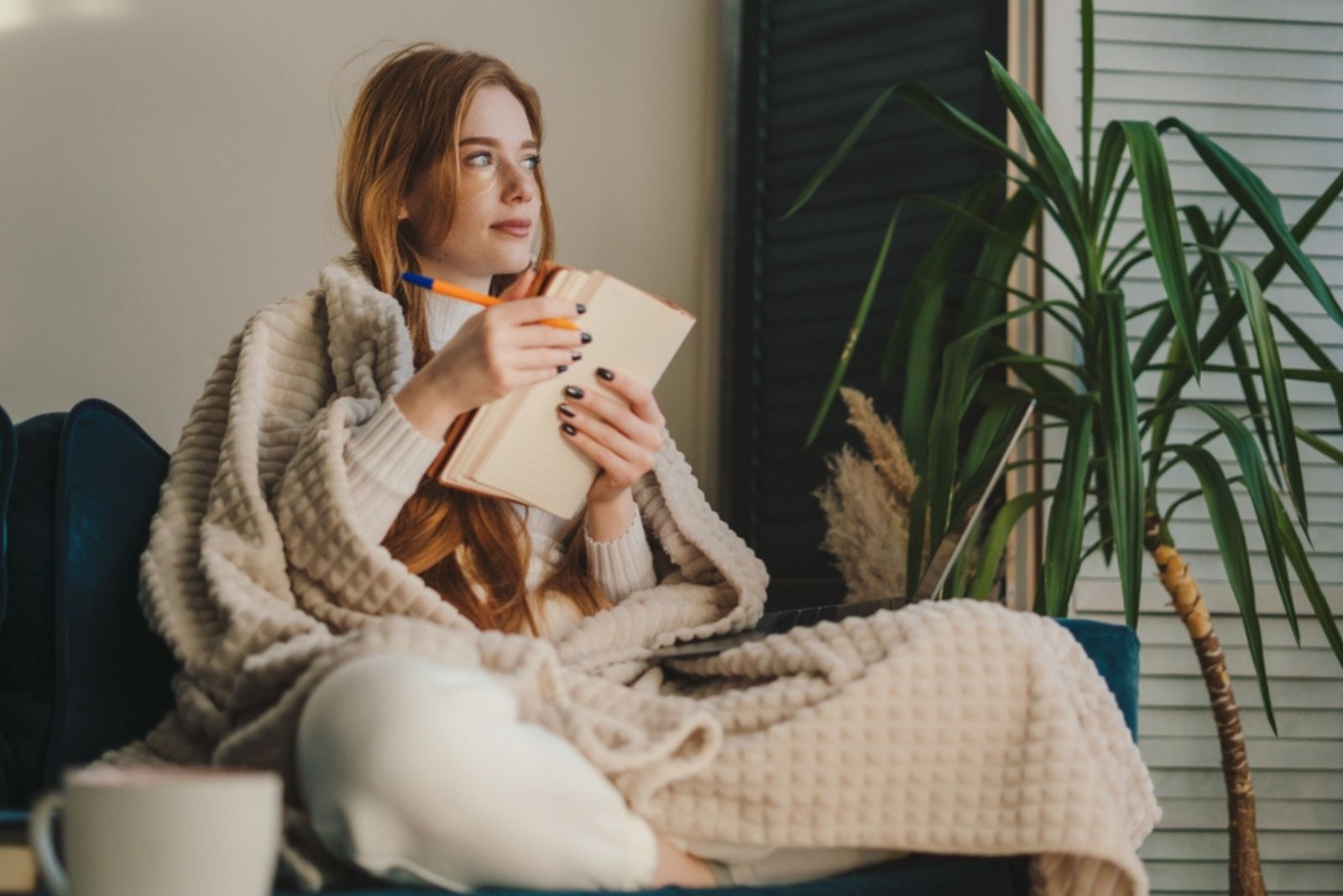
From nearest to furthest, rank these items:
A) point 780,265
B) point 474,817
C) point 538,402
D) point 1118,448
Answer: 1. point 474,817
2. point 538,402
3. point 1118,448
4. point 780,265

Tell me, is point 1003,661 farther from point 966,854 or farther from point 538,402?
point 538,402

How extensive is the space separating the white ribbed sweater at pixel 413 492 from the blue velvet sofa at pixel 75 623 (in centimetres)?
21

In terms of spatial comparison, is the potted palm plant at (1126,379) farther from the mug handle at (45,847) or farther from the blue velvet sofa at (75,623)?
the mug handle at (45,847)

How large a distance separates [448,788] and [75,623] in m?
0.49

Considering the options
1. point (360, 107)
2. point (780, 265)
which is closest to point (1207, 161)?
point (780, 265)

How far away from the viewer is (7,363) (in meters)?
1.87

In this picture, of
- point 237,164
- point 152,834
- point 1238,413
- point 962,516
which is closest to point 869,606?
point 962,516

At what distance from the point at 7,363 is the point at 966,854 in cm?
154

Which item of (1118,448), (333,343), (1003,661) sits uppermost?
(333,343)

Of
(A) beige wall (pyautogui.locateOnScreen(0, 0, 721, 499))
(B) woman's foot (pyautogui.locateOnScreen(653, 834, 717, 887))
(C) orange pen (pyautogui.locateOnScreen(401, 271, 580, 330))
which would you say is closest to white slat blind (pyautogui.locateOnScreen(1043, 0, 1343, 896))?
(A) beige wall (pyautogui.locateOnScreen(0, 0, 721, 499))

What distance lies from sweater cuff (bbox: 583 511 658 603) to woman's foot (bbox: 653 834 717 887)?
1.50ft

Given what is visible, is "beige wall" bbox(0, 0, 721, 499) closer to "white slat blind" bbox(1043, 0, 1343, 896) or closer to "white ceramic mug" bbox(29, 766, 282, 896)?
"white slat blind" bbox(1043, 0, 1343, 896)

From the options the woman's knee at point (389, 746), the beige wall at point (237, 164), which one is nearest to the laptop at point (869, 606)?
the woman's knee at point (389, 746)

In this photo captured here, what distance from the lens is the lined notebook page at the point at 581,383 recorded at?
3.67 ft
